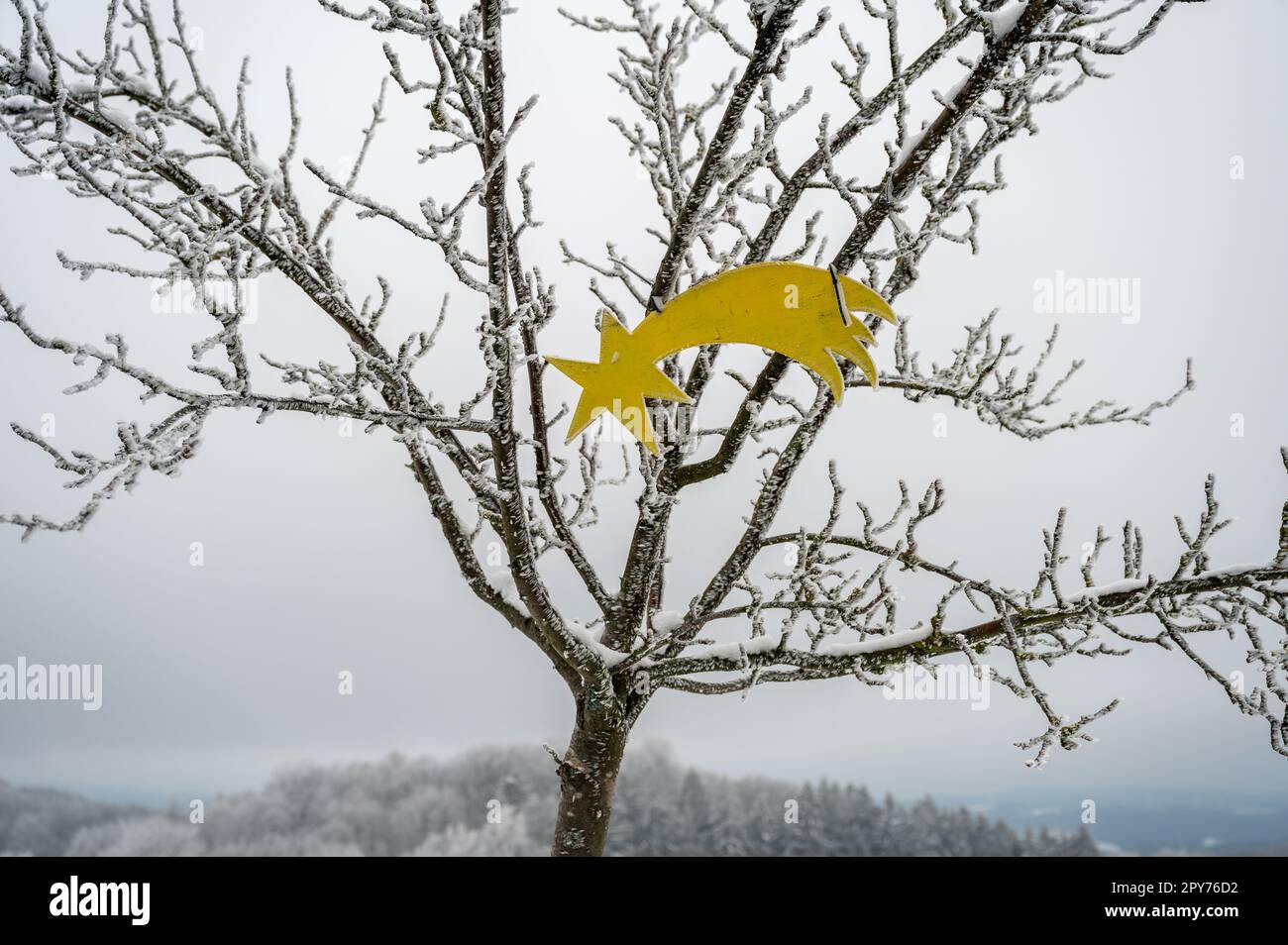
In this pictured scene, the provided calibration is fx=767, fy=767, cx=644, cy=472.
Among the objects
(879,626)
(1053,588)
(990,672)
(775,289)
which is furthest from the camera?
(879,626)

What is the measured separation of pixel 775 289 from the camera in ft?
9.32

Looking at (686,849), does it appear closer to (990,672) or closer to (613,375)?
(990,672)

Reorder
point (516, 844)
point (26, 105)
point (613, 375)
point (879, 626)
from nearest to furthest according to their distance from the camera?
point (613, 375) → point (26, 105) → point (879, 626) → point (516, 844)

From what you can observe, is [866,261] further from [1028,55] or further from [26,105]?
[26,105]

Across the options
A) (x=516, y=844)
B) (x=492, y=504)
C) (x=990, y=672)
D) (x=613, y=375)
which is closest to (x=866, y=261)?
(x=613, y=375)

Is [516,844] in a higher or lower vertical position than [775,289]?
lower

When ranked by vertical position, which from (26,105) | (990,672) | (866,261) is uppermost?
(26,105)

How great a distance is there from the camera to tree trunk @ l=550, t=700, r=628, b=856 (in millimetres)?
4898

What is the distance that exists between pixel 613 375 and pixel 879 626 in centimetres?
233

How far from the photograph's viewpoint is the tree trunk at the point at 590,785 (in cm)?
490

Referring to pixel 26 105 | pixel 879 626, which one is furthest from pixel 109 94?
pixel 879 626

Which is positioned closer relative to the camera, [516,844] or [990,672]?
[990,672]

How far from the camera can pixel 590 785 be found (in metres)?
4.94

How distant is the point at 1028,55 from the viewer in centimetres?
364
